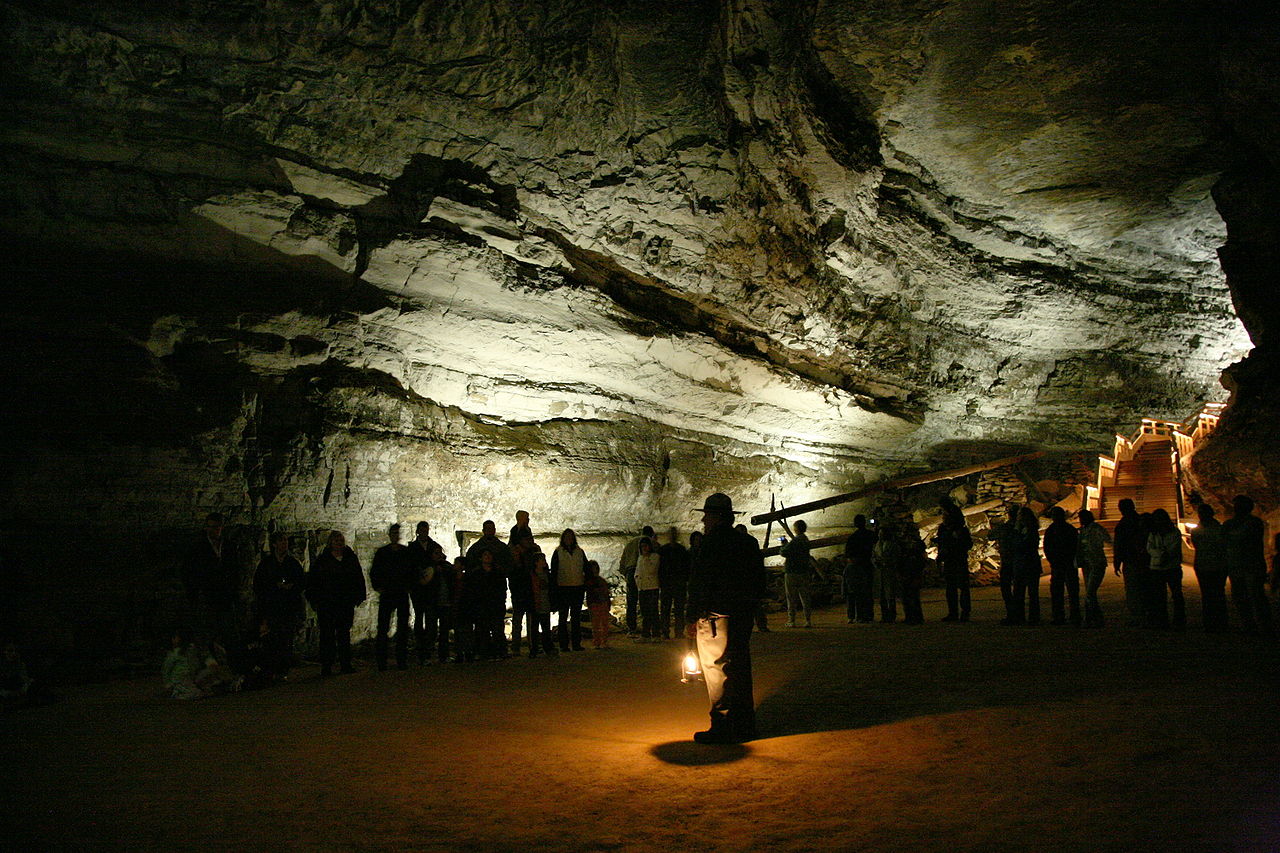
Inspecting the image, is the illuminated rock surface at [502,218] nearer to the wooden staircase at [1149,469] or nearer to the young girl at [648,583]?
the wooden staircase at [1149,469]

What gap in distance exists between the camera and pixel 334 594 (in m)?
8.49

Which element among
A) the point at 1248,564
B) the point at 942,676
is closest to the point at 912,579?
the point at 1248,564

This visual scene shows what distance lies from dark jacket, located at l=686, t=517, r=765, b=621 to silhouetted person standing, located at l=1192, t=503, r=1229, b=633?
20.1 feet

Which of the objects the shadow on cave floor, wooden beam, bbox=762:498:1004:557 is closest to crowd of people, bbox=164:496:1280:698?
the shadow on cave floor

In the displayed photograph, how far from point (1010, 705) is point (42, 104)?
1192 cm

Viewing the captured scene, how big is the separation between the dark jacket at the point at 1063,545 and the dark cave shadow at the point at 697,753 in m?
6.47

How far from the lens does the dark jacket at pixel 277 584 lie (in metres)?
8.06

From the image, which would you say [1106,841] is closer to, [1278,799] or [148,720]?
[1278,799]

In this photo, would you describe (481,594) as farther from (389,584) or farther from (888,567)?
(888,567)

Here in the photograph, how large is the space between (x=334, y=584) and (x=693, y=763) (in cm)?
537

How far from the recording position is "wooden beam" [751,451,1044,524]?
15.7 meters

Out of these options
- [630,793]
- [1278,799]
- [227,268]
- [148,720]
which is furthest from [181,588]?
[1278,799]

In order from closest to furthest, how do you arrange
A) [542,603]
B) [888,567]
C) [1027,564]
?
1. [1027,564]
2. [542,603]
3. [888,567]

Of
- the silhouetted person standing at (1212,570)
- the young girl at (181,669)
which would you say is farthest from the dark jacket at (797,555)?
the young girl at (181,669)
